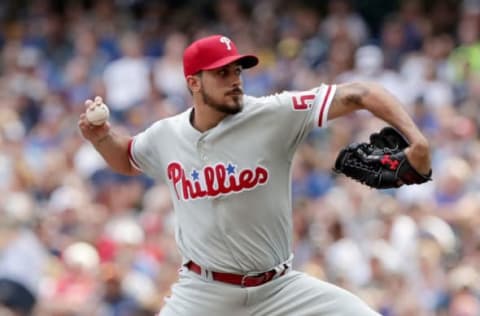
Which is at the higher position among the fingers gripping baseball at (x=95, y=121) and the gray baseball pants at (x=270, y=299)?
the fingers gripping baseball at (x=95, y=121)

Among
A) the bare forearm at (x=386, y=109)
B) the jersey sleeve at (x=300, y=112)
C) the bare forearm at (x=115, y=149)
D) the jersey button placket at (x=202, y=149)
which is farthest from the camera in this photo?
the bare forearm at (x=115, y=149)

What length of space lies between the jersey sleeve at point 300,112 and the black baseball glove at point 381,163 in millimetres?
215

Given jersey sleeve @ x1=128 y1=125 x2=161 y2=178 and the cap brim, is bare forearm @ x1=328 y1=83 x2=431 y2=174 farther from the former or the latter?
jersey sleeve @ x1=128 y1=125 x2=161 y2=178

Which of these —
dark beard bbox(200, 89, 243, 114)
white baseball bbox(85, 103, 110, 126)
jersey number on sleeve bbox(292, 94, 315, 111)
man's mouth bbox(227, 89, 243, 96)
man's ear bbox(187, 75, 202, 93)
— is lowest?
jersey number on sleeve bbox(292, 94, 315, 111)

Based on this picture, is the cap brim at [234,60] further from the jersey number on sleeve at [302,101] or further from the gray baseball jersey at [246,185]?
the jersey number on sleeve at [302,101]

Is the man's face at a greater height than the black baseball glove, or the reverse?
the man's face

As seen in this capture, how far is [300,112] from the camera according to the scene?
6309 mm

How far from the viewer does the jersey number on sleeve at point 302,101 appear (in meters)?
6.28

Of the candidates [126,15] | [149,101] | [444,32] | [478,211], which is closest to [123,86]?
[149,101]

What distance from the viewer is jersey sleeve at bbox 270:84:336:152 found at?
6238 millimetres

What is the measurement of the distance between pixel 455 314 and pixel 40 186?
466 centimetres

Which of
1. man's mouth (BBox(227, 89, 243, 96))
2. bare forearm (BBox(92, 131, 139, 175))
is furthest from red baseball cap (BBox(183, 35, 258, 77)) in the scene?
bare forearm (BBox(92, 131, 139, 175))

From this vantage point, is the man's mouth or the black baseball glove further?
the man's mouth

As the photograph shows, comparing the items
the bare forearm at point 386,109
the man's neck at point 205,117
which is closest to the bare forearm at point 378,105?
the bare forearm at point 386,109
